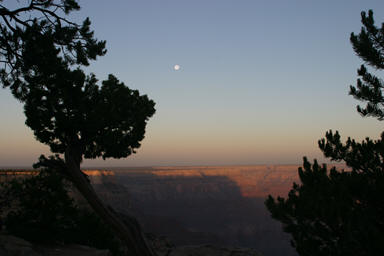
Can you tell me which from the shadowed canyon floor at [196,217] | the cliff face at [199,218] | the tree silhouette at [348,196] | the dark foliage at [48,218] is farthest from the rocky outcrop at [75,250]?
the cliff face at [199,218]

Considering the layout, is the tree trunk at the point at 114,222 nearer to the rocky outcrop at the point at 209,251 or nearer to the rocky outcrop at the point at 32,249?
the rocky outcrop at the point at 32,249

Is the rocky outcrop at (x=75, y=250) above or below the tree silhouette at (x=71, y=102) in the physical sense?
below

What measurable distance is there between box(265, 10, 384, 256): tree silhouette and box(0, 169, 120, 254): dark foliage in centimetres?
1042

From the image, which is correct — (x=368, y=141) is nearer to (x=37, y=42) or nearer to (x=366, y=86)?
(x=366, y=86)

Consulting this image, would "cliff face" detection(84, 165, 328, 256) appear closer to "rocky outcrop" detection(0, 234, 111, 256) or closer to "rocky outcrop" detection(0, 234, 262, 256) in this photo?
"rocky outcrop" detection(0, 234, 262, 256)

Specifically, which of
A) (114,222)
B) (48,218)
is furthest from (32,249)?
(114,222)

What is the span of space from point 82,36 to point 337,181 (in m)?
12.8

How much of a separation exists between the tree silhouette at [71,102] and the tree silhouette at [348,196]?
6.89 meters

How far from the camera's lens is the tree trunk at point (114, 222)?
13677mm

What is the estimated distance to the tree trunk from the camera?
44.9 feet

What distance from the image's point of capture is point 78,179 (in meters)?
14.4

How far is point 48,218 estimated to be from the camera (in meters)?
15.3

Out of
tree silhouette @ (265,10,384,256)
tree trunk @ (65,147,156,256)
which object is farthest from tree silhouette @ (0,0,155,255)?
tree silhouette @ (265,10,384,256)

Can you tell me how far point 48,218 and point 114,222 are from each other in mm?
3902
